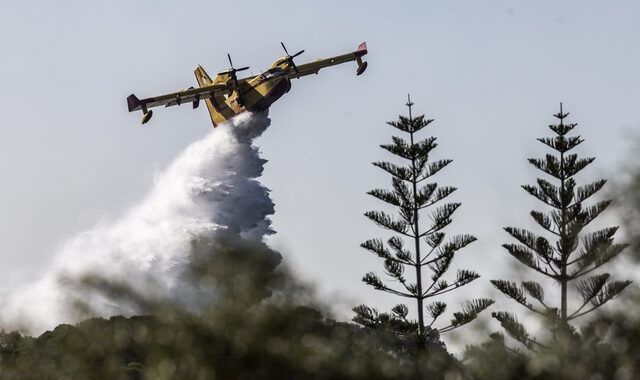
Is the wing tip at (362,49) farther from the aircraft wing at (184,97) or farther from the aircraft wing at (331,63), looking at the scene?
the aircraft wing at (184,97)

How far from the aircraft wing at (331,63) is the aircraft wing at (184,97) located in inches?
139

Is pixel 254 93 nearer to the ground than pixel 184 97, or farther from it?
nearer to the ground

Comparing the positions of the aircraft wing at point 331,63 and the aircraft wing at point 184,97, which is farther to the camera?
the aircraft wing at point 331,63

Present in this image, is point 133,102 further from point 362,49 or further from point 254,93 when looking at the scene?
point 362,49

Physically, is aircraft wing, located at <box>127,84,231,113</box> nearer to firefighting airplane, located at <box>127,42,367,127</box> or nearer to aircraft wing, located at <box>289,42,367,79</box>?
firefighting airplane, located at <box>127,42,367,127</box>

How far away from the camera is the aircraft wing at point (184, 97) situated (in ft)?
184

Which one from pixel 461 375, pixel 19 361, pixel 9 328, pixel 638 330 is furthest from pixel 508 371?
pixel 9 328

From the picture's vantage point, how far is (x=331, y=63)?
204 feet

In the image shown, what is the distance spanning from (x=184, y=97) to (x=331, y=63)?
8.48 meters

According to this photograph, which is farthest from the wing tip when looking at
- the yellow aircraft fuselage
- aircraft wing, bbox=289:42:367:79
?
the yellow aircraft fuselage

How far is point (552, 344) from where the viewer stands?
65.6 ft

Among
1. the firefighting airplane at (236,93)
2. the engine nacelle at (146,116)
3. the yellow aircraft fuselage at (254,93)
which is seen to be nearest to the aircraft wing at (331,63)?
the firefighting airplane at (236,93)

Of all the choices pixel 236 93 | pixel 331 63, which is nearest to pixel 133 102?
pixel 236 93

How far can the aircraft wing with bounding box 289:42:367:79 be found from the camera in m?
59.9
